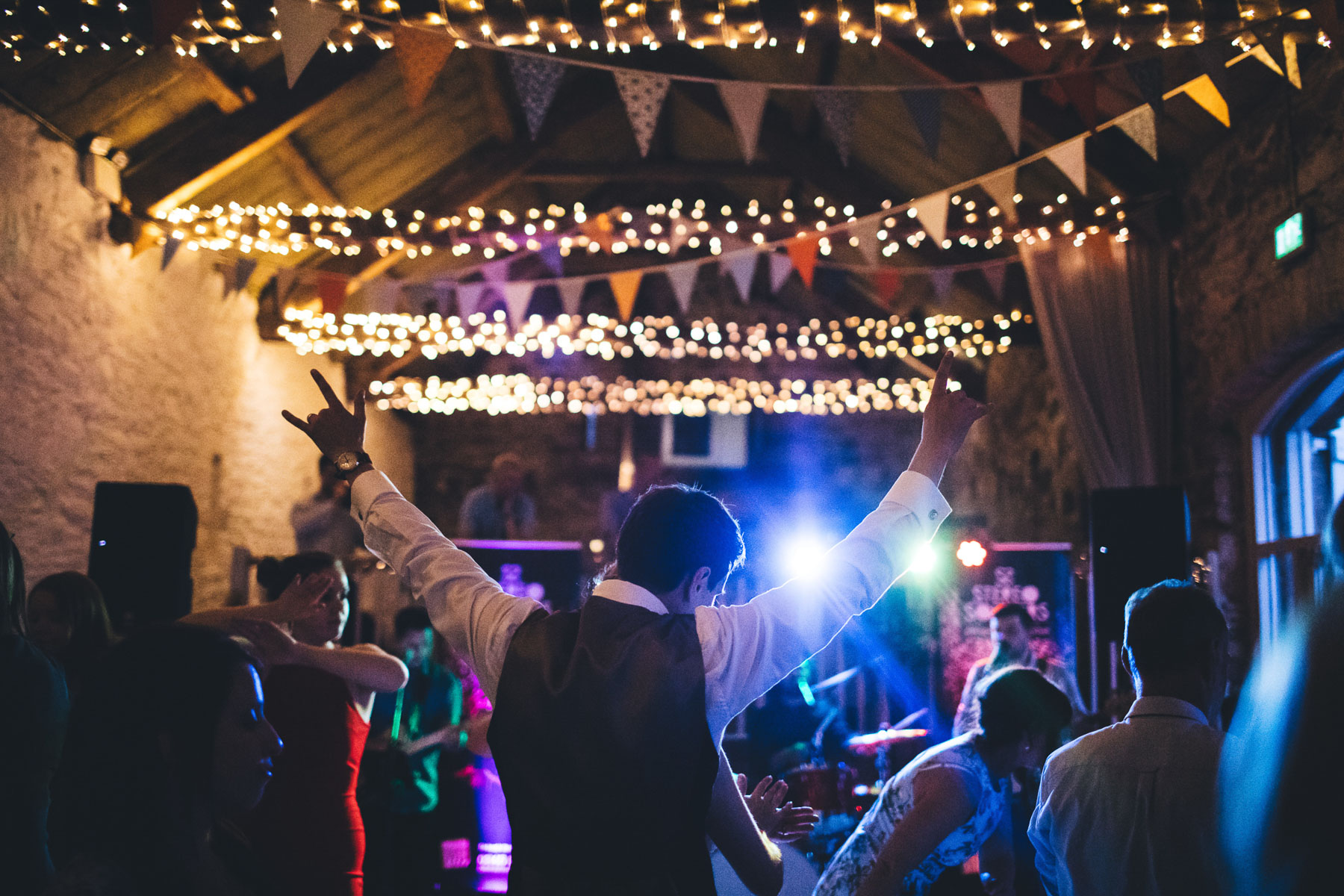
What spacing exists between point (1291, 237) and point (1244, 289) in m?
0.51

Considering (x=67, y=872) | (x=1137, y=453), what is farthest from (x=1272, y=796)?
(x=1137, y=453)

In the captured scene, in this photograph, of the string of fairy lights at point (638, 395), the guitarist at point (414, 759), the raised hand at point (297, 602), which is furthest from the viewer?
the string of fairy lights at point (638, 395)

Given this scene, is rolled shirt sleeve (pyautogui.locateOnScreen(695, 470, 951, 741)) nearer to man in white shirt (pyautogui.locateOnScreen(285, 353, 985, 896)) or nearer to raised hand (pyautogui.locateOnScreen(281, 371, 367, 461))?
man in white shirt (pyautogui.locateOnScreen(285, 353, 985, 896))

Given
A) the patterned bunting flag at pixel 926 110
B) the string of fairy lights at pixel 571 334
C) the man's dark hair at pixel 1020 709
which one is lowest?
Result: the man's dark hair at pixel 1020 709

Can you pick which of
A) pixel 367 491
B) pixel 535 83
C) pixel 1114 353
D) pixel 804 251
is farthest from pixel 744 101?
pixel 1114 353

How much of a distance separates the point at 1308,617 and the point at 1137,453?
14.9 feet

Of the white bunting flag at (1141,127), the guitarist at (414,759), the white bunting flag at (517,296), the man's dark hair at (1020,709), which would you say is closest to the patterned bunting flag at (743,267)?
the white bunting flag at (517,296)

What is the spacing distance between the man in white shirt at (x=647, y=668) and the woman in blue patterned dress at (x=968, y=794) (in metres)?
0.96

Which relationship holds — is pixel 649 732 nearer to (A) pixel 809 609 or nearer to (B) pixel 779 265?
(A) pixel 809 609

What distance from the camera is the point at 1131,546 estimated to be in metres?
4.01

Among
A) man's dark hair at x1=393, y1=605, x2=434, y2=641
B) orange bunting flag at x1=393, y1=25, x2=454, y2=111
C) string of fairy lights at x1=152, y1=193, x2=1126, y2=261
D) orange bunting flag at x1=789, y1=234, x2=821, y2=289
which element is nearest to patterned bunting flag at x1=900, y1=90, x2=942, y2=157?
string of fairy lights at x1=152, y1=193, x2=1126, y2=261

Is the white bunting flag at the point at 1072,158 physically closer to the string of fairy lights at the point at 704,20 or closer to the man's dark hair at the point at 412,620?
the string of fairy lights at the point at 704,20

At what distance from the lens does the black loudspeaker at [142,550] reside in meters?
3.64

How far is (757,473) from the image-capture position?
11.0 metres
